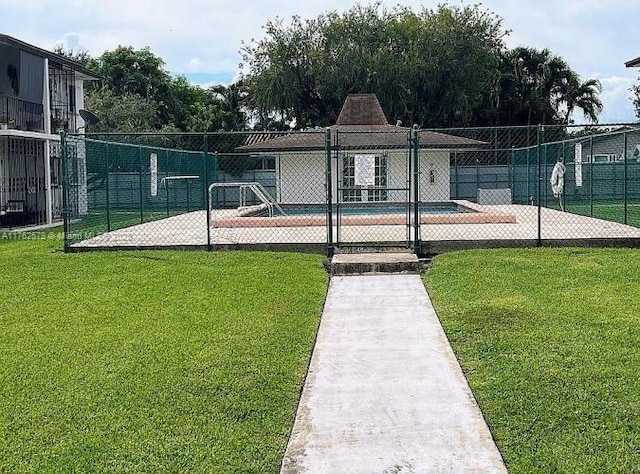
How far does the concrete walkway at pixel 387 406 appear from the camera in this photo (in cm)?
389

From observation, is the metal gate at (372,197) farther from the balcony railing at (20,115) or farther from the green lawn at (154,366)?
the balcony railing at (20,115)

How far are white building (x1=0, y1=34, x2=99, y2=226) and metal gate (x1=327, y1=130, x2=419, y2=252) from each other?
8370mm

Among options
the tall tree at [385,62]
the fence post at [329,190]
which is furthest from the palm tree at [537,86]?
the fence post at [329,190]

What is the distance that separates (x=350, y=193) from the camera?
81.7 ft

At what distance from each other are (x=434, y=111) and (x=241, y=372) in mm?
32769

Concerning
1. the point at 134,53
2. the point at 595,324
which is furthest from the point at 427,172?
the point at 134,53

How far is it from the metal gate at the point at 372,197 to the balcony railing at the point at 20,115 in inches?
345

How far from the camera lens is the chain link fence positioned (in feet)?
40.7

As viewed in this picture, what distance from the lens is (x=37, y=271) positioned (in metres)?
10.4

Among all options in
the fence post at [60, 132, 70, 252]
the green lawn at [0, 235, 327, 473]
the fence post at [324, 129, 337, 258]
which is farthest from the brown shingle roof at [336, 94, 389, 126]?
the green lawn at [0, 235, 327, 473]

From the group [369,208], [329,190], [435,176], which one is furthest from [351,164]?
[329,190]

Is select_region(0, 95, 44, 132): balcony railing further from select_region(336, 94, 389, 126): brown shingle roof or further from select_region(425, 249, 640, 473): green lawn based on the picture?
select_region(425, 249, 640, 473): green lawn

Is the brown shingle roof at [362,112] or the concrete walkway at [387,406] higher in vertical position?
the brown shingle roof at [362,112]

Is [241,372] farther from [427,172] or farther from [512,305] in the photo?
[427,172]
